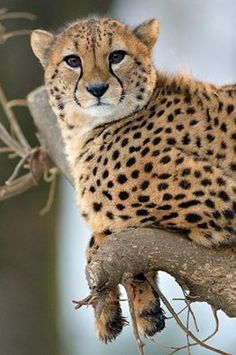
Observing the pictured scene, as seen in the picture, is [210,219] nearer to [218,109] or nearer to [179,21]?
[218,109]

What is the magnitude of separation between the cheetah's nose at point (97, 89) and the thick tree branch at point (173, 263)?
0.46 metres

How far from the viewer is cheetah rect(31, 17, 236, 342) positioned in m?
3.77

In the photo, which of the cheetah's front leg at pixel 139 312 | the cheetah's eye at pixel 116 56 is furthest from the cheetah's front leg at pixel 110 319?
the cheetah's eye at pixel 116 56

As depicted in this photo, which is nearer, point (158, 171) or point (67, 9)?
point (158, 171)

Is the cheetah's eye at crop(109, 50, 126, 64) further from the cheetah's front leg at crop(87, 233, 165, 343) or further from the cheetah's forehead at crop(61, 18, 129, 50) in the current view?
the cheetah's front leg at crop(87, 233, 165, 343)

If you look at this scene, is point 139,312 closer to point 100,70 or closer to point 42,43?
point 100,70

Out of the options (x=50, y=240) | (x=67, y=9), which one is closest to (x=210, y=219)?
(x=50, y=240)

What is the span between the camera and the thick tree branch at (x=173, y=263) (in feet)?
11.9

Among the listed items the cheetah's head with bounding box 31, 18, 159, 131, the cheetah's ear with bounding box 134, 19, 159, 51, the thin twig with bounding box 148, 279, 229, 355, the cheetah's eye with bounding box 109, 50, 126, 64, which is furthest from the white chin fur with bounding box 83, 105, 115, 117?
the thin twig with bounding box 148, 279, 229, 355

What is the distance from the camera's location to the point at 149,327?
3764mm

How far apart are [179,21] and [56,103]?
4.63 meters

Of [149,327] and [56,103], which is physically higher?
[56,103]

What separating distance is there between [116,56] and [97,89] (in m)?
0.17

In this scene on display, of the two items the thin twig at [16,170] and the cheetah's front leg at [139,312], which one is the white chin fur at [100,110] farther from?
the thin twig at [16,170]
